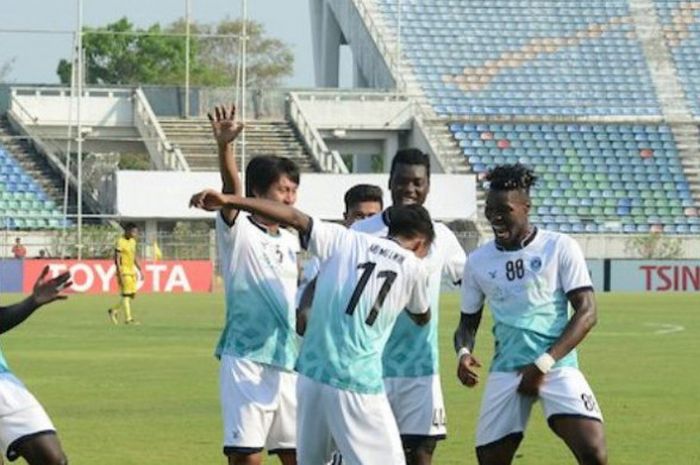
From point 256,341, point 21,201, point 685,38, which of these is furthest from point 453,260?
point 685,38

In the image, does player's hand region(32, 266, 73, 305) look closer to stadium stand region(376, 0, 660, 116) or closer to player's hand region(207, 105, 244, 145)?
player's hand region(207, 105, 244, 145)

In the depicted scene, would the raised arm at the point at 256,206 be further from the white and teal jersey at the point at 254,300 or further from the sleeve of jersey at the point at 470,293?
the sleeve of jersey at the point at 470,293

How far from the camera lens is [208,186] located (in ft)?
192

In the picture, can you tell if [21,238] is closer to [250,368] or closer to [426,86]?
[426,86]

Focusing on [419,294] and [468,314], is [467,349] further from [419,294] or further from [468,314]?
[419,294]

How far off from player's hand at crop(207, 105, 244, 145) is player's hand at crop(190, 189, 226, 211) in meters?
1.09

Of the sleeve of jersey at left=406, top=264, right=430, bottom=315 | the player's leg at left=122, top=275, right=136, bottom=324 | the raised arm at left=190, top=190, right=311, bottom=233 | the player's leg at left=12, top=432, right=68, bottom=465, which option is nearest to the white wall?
Answer: the player's leg at left=122, top=275, right=136, bottom=324

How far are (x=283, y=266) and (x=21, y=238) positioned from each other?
47.0 m

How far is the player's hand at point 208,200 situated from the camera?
9.08m

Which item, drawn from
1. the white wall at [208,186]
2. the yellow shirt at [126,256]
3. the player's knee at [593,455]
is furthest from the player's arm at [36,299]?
the white wall at [208,186]

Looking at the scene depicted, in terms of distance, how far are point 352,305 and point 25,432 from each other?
6.40 feet

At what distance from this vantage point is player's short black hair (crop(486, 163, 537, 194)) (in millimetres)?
10891

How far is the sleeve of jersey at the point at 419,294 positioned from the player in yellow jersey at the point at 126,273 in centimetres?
2674

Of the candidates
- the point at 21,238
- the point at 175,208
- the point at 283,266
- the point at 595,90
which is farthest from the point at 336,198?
the point at 283,266
